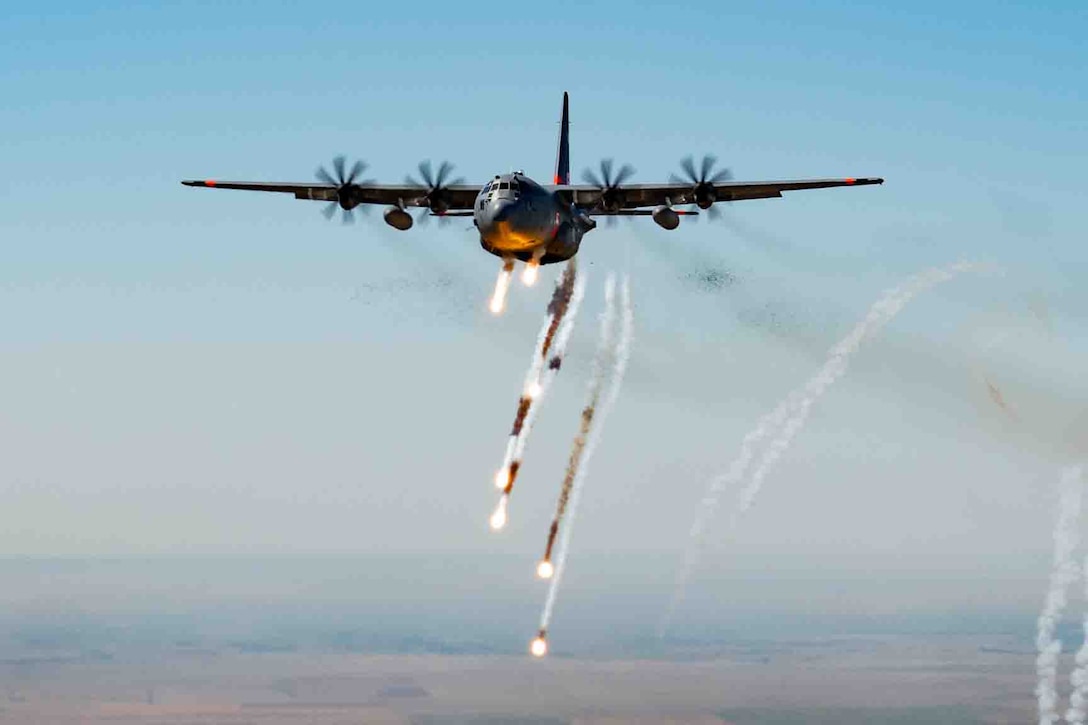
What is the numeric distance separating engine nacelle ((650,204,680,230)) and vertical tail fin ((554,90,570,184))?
1409 centimetres

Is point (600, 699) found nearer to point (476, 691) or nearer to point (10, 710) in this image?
point (476, 691)

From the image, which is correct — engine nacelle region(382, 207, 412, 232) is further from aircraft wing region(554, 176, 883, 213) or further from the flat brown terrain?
the flat brown terrain

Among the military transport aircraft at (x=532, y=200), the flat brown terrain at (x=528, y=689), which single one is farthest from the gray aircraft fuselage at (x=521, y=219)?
the flat brown terrain at (x=528, y=689)

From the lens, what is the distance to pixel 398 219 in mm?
57281

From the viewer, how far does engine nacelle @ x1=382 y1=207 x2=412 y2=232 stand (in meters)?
57.3

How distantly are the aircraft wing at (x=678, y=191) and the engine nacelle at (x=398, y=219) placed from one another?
5.82 m

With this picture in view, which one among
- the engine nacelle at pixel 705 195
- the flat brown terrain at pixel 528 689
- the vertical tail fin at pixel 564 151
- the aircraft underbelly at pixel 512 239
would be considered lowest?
the aircraft underbelly at pixel 512 239

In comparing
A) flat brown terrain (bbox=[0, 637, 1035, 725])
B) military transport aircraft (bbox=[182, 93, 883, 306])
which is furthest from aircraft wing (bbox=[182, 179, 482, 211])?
flat brown terrain (bbox=[0, 637, 1035, 725])

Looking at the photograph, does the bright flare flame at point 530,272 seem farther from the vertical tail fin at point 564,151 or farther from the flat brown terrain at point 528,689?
the flat brown terrain at point 528,689

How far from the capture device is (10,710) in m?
161

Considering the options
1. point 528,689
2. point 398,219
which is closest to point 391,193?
point 398,219

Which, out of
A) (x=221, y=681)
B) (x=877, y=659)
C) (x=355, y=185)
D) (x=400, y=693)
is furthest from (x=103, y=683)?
(x=355, y=185)

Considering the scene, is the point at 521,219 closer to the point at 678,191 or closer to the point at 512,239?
the point at 512,239

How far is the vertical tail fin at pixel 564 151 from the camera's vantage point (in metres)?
70.4
